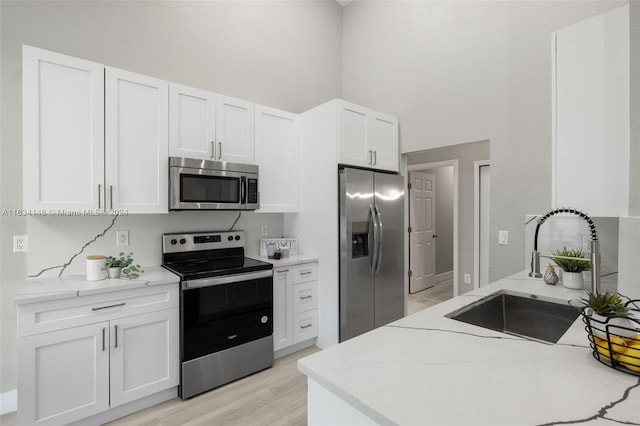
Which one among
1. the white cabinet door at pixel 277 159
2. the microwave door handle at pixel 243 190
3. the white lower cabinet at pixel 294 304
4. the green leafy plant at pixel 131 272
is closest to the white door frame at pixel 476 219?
the white lower cabinet at pixel 294 304

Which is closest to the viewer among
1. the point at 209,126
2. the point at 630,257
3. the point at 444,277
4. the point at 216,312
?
the point at 630,257

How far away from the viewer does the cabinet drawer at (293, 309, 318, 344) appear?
2996 mm

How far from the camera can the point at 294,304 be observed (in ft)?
9.80

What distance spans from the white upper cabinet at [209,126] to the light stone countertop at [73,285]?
97 cm

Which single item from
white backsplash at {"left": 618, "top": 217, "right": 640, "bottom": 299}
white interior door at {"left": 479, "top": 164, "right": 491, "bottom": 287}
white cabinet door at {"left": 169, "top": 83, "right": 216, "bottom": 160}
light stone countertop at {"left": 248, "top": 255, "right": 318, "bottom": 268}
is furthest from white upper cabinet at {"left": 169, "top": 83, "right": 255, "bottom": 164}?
white interior door at {"left": 479, "top": 164, "right": 491, "bottom": 287}

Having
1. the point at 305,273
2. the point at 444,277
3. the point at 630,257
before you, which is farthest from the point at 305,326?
the point at 444,277

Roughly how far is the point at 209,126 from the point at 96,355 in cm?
181

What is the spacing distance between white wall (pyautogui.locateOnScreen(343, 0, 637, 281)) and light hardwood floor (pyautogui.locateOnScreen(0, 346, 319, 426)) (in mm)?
2016

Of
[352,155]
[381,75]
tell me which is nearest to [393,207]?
[352,155]

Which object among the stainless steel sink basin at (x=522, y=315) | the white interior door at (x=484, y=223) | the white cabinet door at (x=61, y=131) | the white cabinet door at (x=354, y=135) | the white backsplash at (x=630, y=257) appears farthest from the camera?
the white interior door at (x=484, y=223)

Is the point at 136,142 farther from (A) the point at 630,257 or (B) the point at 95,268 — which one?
(A) the point at 630,257

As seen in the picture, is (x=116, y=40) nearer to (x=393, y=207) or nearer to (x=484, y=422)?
(x=393, y=207)

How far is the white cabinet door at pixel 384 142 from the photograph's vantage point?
3301 mm

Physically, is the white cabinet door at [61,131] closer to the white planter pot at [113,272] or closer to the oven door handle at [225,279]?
the white planter pot at [113,272]
